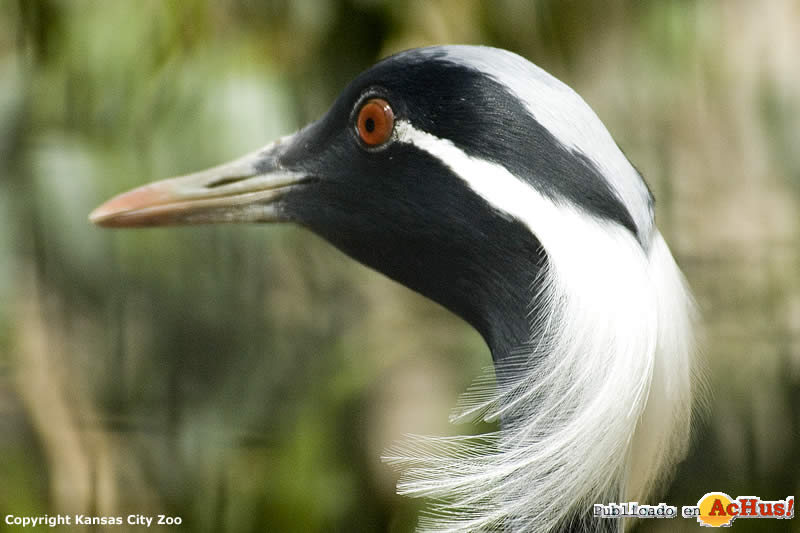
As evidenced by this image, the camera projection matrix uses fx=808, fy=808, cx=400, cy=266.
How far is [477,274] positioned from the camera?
0.78 metres

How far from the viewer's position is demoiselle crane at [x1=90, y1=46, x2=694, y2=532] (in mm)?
688

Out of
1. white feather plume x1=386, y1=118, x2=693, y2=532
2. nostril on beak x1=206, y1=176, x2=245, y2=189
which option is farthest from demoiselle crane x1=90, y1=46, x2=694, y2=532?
nostril on beak x1=206, y1=176, x2=245, y2=189

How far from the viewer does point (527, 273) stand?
74 centimetres

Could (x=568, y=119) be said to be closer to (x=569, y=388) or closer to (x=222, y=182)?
(x=569, y=388)

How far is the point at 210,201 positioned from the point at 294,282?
592mm

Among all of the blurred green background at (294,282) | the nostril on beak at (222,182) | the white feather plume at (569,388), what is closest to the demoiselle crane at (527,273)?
the white feather plume at (569,388)

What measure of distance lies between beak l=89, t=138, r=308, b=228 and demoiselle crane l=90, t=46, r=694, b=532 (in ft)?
0.28

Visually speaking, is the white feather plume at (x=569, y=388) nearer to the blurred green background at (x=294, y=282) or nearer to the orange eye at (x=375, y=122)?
the orange eye at (x=375, y=122)

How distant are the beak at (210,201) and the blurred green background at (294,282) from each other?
0.50m

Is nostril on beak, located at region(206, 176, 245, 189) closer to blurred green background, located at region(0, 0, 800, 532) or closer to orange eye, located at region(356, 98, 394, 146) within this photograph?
orange eye, located at region(356, 98, 394, 146)

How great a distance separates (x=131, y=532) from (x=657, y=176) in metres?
1.16

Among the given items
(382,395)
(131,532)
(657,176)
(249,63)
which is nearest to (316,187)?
(249,63)

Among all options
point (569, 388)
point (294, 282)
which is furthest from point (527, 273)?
point (294, 282)

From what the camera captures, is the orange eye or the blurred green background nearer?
the orange eye
